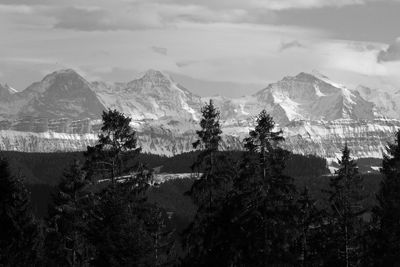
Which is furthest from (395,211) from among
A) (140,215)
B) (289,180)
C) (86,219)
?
(86,219)

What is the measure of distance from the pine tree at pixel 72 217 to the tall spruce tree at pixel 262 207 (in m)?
15.3

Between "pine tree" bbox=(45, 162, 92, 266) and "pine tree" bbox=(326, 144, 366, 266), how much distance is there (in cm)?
2058

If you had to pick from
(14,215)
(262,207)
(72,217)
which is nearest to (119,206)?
(262,207)

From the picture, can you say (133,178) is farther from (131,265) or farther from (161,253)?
(161,253)

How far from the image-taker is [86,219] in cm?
7481

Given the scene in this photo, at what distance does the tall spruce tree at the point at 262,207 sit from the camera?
60312mm

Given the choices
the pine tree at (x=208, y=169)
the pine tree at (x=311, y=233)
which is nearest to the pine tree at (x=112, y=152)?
the pine tree at (x=208, y=169)

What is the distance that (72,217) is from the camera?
75125mm

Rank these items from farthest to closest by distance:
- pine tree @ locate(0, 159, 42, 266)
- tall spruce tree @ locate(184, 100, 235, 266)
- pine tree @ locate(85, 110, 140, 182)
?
pine tree @ locate(0, 159, 42, 266)
pine tree @ locate(85, 110, 140, 182)
tall spruce tree @ locate(184, 100, 235, 266)

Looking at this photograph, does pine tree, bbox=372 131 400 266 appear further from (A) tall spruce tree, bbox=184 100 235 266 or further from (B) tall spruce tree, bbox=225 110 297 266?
(A) tall spruce tree, bbox=184 100 235 266

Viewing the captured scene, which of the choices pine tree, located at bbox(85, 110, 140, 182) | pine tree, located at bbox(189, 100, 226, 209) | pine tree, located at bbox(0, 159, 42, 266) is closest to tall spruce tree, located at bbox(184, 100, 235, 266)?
pine tree, located at bbox(189, 100, 226, 209)

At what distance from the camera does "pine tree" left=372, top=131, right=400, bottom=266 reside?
71438 mm

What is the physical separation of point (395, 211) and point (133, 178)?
20910 mm

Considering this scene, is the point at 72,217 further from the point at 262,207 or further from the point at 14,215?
the point at 262,207
